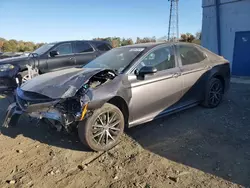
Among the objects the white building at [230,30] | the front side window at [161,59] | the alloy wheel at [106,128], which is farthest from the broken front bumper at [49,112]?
the white building at [230,30]

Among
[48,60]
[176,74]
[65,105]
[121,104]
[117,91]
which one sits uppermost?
[48,60]

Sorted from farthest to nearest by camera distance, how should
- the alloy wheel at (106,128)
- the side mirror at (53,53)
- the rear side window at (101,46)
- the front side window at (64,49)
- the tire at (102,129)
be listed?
1. the rear side window at (101,46)
2. the front side window at (64,49)
3. the side mirror at (53,53)
4. the alloy wheel at (106,128)
5. the tire at (102,129)

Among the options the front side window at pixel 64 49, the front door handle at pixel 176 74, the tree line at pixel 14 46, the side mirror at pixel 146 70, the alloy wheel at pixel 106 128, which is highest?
the tree line at pixel 14 46

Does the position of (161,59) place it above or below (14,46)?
below

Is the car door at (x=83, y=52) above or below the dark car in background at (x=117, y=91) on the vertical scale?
above

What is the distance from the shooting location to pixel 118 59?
4.94 metres

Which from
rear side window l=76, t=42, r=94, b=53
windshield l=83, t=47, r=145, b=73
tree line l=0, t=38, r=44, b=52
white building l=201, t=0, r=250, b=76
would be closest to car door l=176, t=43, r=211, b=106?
windshield l=83, t=47, r=145, b=73

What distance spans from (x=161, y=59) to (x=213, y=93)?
1.89 meters

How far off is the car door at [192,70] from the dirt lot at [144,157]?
52cm

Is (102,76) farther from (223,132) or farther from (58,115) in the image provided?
(223,132)

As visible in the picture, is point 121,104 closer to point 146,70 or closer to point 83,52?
point 146,70

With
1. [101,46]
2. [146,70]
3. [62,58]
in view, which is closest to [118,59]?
[146,70]

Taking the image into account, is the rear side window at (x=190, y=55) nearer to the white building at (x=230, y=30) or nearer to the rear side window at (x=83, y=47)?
the rear side window at (x=83, y=47)

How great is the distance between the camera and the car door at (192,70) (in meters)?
5.27
